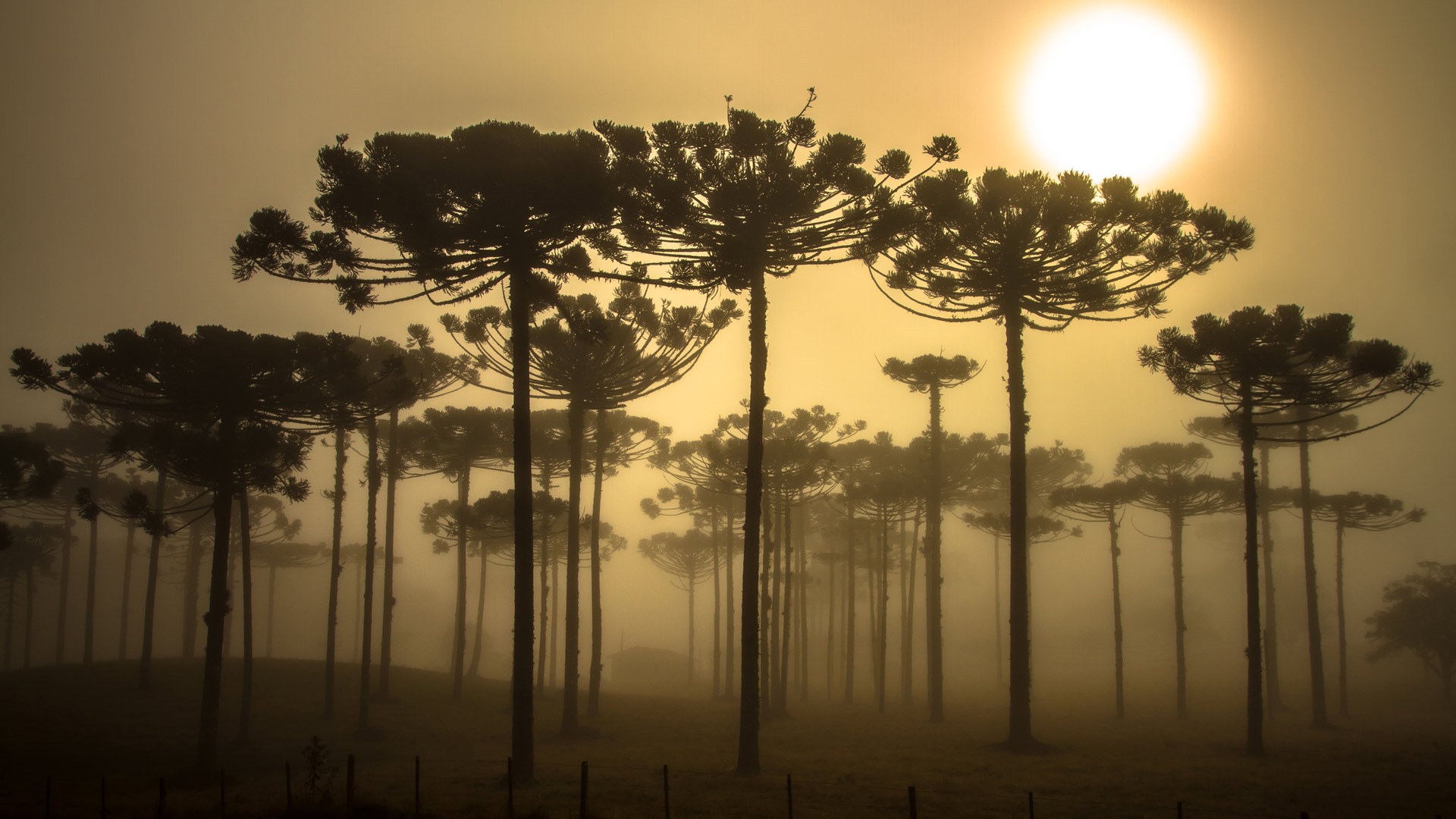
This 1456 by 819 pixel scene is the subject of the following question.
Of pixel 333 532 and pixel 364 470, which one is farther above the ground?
Answer: pixel 364 470

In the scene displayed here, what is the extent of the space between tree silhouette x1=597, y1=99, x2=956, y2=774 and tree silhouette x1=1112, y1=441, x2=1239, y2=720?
73.4 ft

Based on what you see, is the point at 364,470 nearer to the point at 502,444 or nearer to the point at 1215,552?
the point at 502,444

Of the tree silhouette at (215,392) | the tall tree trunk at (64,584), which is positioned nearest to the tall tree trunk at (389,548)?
the tree silhouette at (215,392)

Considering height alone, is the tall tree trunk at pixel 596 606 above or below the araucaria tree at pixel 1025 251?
below

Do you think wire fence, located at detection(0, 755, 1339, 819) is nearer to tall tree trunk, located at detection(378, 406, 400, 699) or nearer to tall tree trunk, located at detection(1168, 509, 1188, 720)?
tall tree trunk, located at detection(378, 406, 400, 699)

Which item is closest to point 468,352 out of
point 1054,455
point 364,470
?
point 364,470

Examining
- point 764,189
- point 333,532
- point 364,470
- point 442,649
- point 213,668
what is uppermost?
point 764,189

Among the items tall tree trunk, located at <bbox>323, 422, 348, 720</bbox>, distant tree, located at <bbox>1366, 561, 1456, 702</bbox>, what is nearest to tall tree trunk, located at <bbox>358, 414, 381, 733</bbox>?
tall tree trunk, located at <bbox>323, 422, 348, 720</bbox>

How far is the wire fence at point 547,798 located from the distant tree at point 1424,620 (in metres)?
36.7

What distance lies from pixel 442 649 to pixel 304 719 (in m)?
61.9

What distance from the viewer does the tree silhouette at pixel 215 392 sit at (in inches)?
763

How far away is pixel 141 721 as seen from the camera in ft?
87.7

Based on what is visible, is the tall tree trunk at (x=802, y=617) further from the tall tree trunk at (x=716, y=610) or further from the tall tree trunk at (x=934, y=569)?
the tall tree trunk at (x=934, y=569)

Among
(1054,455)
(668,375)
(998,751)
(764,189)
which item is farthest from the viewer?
(1054,455)
